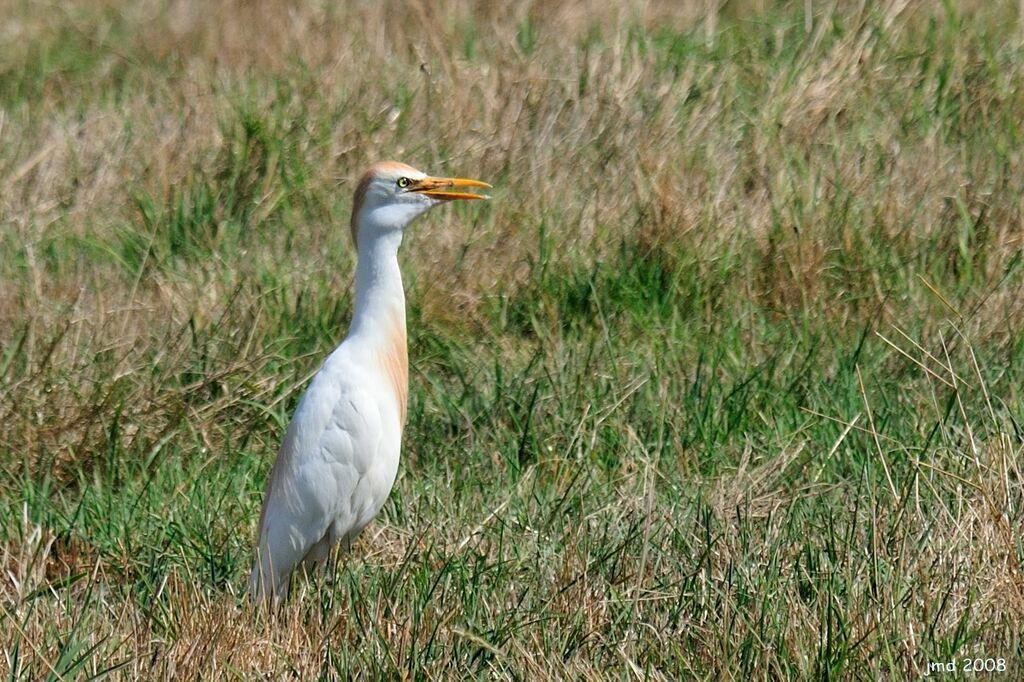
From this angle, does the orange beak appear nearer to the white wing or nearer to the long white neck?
the long white neck

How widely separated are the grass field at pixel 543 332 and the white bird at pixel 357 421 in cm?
14

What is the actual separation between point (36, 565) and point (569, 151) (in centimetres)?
290

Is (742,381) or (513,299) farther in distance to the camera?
(513,299)

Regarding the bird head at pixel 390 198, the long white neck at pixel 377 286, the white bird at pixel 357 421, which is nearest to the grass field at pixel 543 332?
the white bird at pixel 357 421

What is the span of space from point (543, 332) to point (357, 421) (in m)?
1.42

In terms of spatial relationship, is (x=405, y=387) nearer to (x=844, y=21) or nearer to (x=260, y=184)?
(x=260, y=184)

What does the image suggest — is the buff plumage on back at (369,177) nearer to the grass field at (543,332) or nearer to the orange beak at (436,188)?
the orange beak at (436,188)

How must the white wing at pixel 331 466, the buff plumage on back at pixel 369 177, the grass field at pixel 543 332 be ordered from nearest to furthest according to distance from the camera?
the grass field at pixel 543 332
the white wing at pixel 331 466
the buff plumage on back at pixel 369 177

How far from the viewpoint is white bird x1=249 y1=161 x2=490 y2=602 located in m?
3.80

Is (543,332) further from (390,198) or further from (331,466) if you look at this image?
(331,466)

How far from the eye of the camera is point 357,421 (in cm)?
380

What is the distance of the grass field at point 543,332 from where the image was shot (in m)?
3.25

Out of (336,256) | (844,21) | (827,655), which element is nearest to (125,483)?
(336,256)

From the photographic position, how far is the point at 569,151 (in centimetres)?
597
